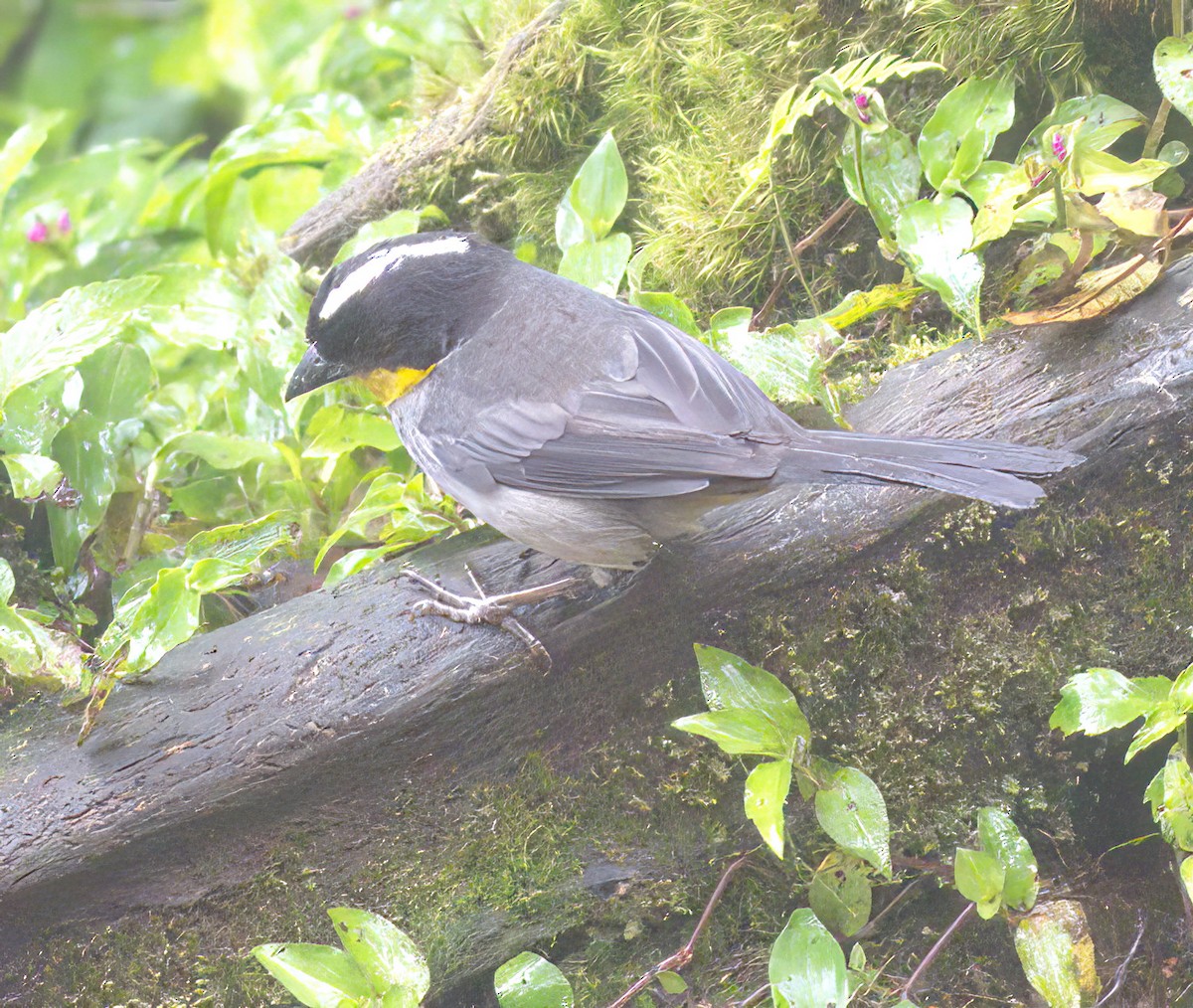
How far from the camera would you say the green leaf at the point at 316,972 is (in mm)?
2150

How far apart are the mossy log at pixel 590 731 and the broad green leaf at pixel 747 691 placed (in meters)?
0.18

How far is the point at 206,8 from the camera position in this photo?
723cm

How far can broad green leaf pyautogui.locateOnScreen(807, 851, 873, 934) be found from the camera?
2.46m

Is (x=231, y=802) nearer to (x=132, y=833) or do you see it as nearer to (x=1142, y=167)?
(x=132, y=833)

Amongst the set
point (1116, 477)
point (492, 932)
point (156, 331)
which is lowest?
point (492, 932)

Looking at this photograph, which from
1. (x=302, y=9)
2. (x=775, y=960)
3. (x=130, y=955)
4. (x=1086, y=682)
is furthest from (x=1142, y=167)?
(x=302, y=9)

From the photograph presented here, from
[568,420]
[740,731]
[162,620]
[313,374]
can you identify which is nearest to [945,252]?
[568,420]

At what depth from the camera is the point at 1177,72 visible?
2416mm

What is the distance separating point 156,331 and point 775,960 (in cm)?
292

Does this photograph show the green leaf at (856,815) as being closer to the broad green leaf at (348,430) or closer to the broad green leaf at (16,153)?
the broad green leaf at (348,430)

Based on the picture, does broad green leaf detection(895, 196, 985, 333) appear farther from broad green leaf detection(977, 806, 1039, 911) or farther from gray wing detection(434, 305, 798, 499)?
broad green leaf detection(977, 806, 1039, 911)

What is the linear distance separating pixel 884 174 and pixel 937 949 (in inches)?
76.5

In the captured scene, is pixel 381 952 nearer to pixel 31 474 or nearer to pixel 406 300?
pixel 31 474

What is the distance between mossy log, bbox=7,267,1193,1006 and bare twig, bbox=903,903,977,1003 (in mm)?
219
